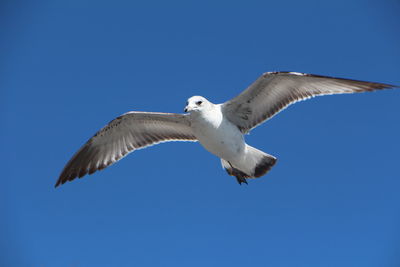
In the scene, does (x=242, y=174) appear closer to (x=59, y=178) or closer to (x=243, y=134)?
(x=243, y=134)

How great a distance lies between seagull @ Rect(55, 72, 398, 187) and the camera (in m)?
6.61

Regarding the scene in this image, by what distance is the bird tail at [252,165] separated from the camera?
7109 mm

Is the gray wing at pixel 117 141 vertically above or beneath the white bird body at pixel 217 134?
above

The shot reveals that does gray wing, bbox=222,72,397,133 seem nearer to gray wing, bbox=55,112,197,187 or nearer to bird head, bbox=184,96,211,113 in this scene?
bird head, bbox=184,96,211,113

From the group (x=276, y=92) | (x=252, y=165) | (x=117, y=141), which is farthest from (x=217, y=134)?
(x=117, y=141)

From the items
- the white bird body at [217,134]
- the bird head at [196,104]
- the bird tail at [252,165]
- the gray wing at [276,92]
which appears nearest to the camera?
the bird head at [196,104]

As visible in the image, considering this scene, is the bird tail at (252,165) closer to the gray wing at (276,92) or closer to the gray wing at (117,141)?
the gray wing at (276,92)

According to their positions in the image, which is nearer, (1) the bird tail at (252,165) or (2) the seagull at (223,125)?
(2) the seagull at (223,125)

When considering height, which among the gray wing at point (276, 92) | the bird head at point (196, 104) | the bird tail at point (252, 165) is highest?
the gray wing at point (276, 92)

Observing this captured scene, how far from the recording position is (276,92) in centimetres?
700

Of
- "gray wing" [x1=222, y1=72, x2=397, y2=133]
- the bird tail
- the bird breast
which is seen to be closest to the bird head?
the bird breast

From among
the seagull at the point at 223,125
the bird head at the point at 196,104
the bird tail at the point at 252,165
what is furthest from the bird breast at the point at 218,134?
the bird tail at the point at 252,165

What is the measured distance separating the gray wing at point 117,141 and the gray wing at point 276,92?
3.71 ft

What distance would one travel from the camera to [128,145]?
8.02 meters
